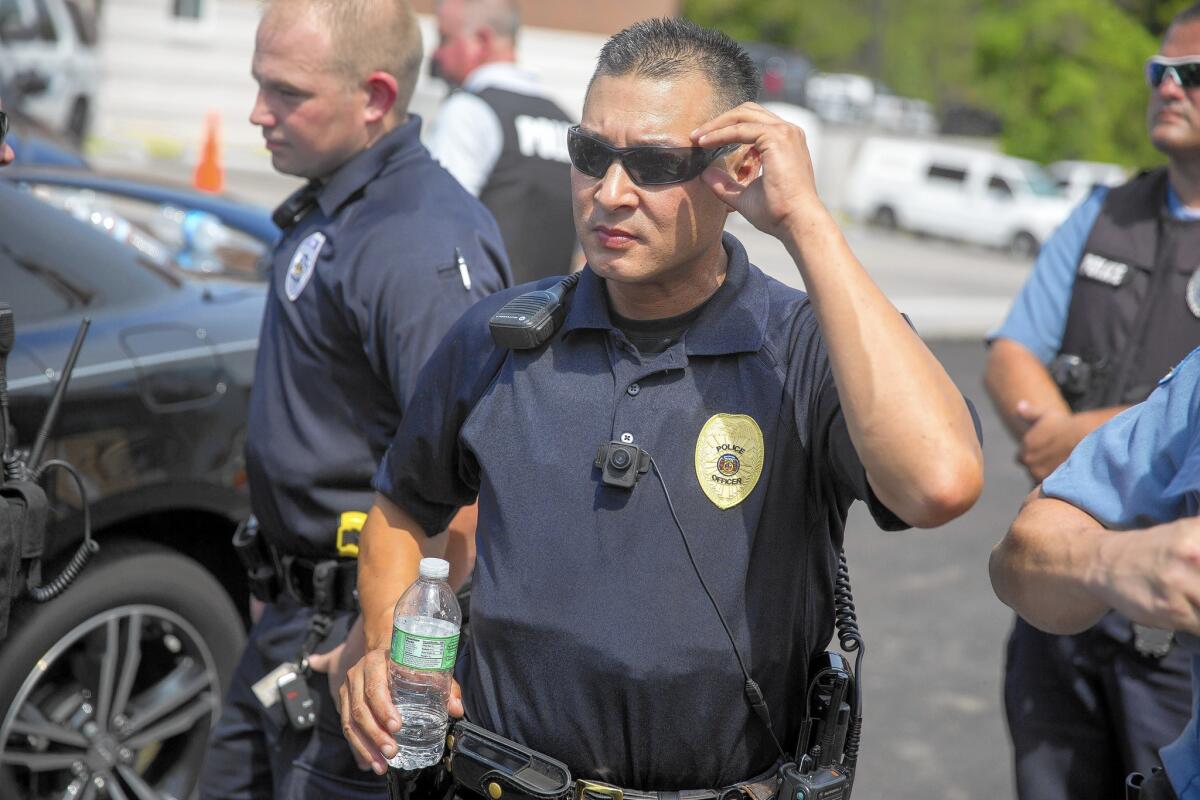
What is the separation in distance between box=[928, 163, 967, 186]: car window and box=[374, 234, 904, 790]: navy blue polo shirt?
26.0m

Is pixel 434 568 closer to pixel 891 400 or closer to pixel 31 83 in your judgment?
pixel 891 400

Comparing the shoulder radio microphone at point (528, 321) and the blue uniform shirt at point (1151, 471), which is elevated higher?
the blue uniform shirt at point (1151, 471)

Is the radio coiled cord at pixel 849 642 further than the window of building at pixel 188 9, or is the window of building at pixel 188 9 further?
the window of building at pixel 188 9

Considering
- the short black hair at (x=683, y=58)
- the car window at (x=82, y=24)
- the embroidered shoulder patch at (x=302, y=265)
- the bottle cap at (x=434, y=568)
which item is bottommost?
the car window at (x=82, y=24)

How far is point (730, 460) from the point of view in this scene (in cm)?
205

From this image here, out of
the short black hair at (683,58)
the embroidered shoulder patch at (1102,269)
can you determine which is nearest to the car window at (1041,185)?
the embroidered shoulder patch at (1102,269)

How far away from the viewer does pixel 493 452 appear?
2166 mm

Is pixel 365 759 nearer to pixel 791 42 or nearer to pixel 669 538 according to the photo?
pixel 669 538

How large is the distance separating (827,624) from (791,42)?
174 feet

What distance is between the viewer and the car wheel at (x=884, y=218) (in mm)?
27766

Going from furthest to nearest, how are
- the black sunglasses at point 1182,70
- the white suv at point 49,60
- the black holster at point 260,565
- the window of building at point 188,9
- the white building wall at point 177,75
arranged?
1. the window of building at point 188,9
2. the white building wall at point 177,75
3. the white suv at point 49,60
4. the black sunglasses at point 1182,70
5. the black holster at point 260,565

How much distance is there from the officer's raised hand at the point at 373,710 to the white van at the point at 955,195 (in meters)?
24.5

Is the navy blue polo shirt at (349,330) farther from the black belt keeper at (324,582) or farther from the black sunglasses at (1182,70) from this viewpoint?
the black sunglasses at (1182,70)

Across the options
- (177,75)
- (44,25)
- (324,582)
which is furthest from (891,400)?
(177,75)
